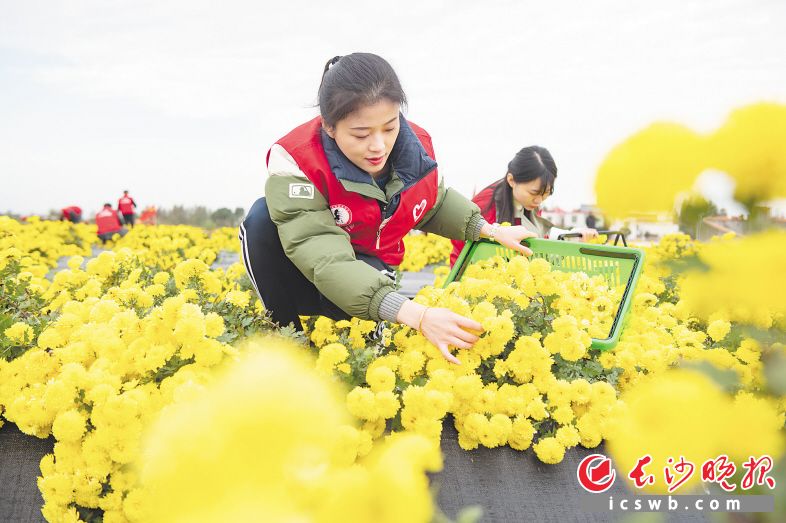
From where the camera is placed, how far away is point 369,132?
1.87 m

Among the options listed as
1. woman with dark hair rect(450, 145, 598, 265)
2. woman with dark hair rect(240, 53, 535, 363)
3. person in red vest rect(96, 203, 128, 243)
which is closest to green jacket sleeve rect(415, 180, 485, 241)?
woman with dark hair rect(240, 53, 535, 363)

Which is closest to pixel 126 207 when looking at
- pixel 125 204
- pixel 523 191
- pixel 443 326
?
pixel 125 204

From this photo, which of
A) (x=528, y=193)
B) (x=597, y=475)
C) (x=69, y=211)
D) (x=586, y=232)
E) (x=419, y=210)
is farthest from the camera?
(x=69, y=211)

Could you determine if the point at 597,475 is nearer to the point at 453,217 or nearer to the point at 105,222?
the point at 453,217

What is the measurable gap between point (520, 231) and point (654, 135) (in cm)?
196

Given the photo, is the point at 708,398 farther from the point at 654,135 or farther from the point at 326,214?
the point at 326,214

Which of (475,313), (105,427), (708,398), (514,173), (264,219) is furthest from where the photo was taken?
(514,173)

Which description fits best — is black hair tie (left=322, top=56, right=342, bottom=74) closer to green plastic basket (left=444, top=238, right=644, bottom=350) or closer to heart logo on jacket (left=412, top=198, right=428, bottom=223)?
heart logo on jacket (left=412, top=198, right=428, bottom=223)

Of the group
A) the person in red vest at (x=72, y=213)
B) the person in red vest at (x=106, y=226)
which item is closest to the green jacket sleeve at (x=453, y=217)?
the person in red vest at (x=106, y=226)

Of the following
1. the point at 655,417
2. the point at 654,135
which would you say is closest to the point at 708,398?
the point at 655,417

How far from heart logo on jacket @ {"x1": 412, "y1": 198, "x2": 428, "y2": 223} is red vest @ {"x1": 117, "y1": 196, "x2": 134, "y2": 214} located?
39.6 feet

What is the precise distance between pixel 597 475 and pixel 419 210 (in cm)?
121

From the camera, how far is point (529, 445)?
5.20 feet

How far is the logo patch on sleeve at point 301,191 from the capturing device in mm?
1962
